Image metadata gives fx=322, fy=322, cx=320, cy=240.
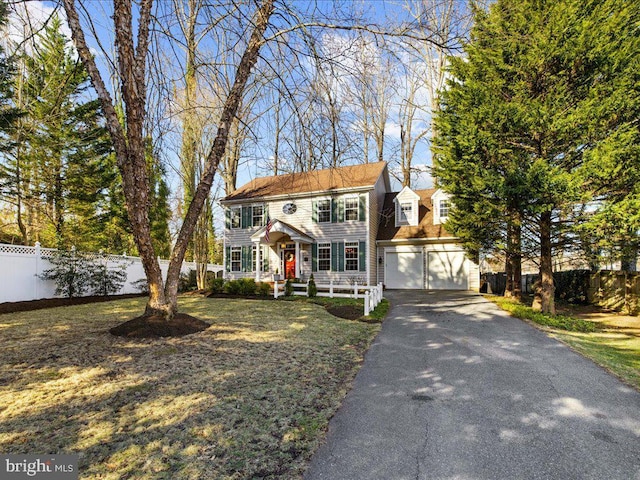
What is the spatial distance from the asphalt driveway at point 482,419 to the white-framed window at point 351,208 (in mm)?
10926

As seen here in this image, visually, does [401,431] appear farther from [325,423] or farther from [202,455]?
[202,455]

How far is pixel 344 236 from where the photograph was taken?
16.5 metres

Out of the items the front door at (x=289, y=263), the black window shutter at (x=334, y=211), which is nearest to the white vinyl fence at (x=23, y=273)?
the front door at (x=289, y=263)

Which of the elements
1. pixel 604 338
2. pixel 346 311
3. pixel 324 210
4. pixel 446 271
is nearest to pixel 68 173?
pixel 324 210

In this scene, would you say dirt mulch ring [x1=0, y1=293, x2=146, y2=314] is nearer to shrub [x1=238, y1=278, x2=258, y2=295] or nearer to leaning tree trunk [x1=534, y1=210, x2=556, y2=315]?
shrub [x1=238, y1=278, x2=258, y2=295]

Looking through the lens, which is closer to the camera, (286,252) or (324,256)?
(324,256)

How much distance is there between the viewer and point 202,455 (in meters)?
2.53

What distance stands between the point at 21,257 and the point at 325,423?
12891 millimetres

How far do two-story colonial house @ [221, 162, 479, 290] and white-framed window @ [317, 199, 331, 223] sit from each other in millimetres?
53

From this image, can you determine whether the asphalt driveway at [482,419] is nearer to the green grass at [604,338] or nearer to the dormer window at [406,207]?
the green grass at [604,338]

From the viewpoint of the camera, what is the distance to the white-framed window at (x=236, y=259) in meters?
18.2

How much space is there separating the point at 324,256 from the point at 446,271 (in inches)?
252

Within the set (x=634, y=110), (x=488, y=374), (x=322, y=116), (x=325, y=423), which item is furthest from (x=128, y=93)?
(x=634, y=110)

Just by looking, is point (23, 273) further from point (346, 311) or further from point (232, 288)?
point (346, 311)
